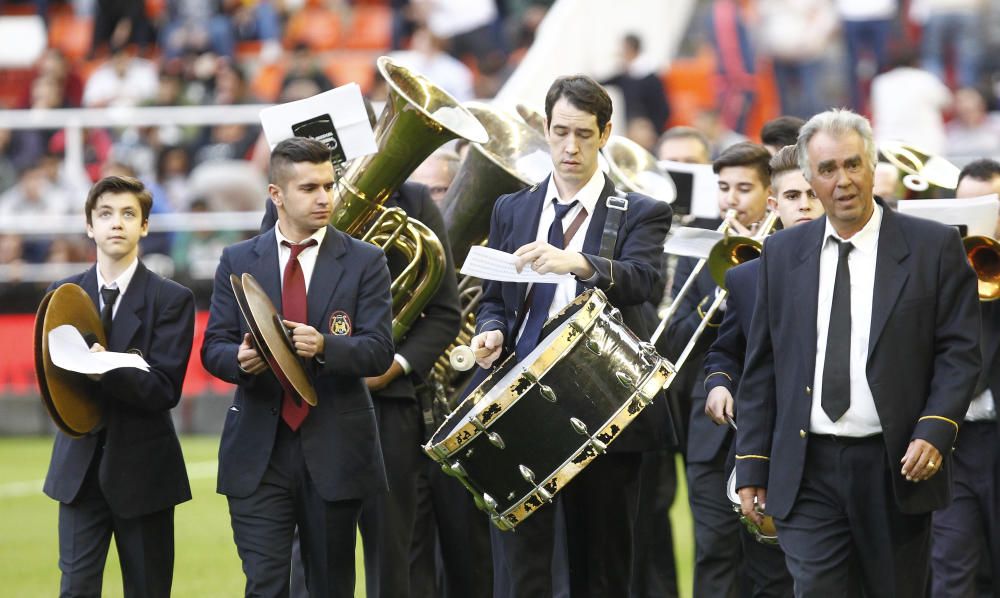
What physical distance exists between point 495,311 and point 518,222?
0.35 meters

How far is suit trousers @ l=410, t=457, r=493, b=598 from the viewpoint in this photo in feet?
26.3

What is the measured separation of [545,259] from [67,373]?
1.97 metres

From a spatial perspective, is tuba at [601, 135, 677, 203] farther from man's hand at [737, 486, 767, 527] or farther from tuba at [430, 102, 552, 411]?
man's hand at [737, 486, 767, 527]

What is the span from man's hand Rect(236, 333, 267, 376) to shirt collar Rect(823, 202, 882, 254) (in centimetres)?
206

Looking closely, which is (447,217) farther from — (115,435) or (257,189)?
(257,189)

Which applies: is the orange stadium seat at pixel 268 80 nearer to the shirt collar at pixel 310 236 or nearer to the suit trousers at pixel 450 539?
the suit trousers at pixel 450 539

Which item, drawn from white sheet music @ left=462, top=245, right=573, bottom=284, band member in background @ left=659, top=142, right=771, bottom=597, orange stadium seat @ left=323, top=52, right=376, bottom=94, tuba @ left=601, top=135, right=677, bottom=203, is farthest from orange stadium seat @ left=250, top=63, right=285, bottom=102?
white sheet music @ left=462, top=245, right=573, bottom=284

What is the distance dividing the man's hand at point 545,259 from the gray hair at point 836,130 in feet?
2.88

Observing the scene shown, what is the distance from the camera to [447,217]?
8.23 meters

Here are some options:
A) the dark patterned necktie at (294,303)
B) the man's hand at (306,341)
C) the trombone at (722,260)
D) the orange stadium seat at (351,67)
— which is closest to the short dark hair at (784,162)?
the trombone at (722,260)

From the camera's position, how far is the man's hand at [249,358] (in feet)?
21.2

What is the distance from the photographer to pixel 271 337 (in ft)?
20.8

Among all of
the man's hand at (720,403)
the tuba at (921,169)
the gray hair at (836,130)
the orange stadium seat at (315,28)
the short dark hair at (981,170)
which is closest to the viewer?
the gray hair at (836,130)

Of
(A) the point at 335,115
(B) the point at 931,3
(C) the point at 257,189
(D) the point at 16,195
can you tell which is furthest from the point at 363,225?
(B) the point at 931,3
